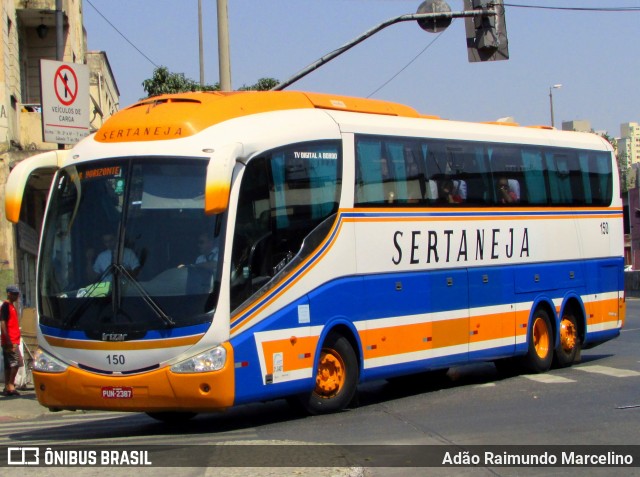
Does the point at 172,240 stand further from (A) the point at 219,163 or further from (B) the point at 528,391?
(B) the point at 528,391

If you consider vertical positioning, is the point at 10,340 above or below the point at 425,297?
below

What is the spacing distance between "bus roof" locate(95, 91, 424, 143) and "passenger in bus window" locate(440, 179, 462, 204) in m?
2.61

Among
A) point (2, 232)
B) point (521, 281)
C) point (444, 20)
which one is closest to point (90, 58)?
point (2, 232)

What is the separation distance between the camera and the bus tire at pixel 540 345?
16078 millimetres

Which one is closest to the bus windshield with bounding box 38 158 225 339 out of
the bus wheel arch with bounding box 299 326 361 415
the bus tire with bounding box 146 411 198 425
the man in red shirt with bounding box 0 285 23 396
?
the bus tire with bounding box 146 411 198 425

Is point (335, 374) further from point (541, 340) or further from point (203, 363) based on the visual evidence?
point (541, 340)

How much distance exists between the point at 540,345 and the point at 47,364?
8.36m

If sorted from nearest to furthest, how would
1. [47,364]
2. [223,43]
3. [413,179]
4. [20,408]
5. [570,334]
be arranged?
[47,364] → [413,179] → [20,408] → [570,334] → [223,43]

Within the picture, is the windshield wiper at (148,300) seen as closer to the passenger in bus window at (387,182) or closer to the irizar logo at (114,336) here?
the irizar logo at (114,336)

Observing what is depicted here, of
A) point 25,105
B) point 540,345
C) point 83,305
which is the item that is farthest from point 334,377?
point 25,105

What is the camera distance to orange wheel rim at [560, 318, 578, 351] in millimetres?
17000

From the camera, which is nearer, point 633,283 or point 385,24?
point 385,24

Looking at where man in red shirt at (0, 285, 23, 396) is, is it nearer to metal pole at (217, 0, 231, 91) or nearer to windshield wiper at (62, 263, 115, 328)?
metal pole at (217, 0, 231, 91)

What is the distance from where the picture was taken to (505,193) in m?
15.4
